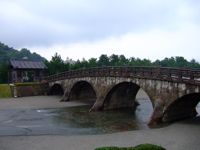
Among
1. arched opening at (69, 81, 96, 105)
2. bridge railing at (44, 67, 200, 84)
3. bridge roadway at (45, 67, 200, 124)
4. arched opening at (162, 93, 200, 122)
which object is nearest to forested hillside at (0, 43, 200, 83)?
arched opening at (69, 81, 96, 105)

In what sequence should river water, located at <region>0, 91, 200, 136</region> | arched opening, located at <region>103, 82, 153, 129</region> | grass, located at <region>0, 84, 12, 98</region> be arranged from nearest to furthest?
river water, located at <region>0, 91, 200, 136</region>, arched opening, located at <region>103, 82, 153, 129</region>, grass, located at <region>0, 84, 12, 98</region>

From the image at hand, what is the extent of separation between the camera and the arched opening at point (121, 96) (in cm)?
4791

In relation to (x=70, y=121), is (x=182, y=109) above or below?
above

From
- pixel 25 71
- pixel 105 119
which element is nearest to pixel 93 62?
pixel 25 71

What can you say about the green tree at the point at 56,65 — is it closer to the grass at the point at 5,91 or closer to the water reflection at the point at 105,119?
the grass at the point at 5,91

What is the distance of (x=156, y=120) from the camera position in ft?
114

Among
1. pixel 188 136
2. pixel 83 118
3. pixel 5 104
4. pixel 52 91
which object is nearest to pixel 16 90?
pixel 52 91

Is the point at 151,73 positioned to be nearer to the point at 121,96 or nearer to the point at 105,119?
the point at 105,119

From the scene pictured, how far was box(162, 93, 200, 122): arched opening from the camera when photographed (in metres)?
34.7

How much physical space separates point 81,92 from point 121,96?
1550 cm

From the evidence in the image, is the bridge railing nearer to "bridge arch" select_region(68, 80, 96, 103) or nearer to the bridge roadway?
the bridge roadway

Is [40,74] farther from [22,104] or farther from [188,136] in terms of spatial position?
[188,136]

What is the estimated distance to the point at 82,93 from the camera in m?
63.9

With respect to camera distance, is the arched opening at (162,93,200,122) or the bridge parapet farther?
the arched opening at (162,93,200,122)
